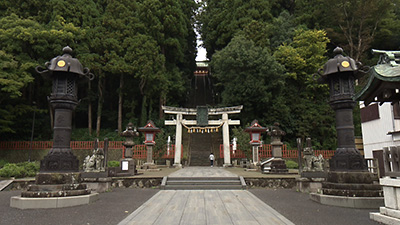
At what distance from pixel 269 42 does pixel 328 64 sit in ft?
54.0

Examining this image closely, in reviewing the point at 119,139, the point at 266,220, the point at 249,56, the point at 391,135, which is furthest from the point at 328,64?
the point at 119,139

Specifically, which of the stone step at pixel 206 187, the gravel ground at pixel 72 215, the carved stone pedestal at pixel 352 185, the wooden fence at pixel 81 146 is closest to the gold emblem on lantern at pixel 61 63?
the gravel ground at pixel 72 215

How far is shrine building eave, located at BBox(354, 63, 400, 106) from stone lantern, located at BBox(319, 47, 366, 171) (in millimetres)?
1513

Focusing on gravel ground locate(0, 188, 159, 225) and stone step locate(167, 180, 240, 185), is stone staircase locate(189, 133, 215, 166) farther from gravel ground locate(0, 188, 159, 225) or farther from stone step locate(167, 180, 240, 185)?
gravel ground locate(0, 188, 159, 225)

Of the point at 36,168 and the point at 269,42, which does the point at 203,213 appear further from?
the point at 269,42

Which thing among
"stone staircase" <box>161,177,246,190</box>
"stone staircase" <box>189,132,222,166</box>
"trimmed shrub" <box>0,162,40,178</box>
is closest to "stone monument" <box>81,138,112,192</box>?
"stone staircase" <box>161,177,246,190</box>

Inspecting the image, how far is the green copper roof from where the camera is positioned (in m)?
4.37

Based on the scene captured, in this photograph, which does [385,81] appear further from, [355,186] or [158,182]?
[158,182]

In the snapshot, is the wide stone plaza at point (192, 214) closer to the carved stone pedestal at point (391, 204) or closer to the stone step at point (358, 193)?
the carved stone pedestal at point (391, 204)

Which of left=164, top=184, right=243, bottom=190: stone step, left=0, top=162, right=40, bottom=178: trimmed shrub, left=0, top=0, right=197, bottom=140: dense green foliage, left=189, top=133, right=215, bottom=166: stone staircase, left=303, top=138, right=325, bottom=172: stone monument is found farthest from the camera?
left=189, top=133, right=215, bottom=166: stone staircase

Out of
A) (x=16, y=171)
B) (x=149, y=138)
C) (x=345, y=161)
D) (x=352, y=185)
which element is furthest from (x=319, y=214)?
(x=149, y=138)

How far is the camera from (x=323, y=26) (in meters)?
24.5

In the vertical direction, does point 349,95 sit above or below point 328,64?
below

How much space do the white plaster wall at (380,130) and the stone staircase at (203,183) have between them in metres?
9.21
